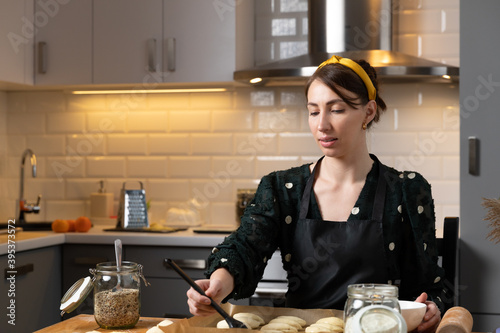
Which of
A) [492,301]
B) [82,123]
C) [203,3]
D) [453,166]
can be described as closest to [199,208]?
[82,123]

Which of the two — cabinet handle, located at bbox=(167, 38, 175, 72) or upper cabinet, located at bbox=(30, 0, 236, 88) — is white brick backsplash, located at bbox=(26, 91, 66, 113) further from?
cabinet handle, located at bbox=(167, 38, 175, 72)

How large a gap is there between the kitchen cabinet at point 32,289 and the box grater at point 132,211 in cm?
38

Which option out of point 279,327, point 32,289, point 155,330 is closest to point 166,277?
point 32,289

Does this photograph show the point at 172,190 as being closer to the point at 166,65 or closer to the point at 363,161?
the point at 166,65

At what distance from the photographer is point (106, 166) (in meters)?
3.94

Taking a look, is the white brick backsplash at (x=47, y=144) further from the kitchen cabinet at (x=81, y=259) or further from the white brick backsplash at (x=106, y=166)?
the kitchen cabinet at (x=81, y=259)

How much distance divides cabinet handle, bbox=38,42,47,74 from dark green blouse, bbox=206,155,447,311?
203 cm

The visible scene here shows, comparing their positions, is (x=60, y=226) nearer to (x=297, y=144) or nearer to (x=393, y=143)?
(x=297, y=144)

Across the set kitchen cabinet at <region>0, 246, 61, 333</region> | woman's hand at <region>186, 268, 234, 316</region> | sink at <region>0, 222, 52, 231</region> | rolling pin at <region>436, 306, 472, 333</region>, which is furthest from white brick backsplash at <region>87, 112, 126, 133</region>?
rolling pin at <region>436, 306, 472, 333</region>

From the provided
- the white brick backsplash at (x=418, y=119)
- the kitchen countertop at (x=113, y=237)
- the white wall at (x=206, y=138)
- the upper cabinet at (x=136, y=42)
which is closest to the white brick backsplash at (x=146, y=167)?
the white wall at (x=206, y=138)

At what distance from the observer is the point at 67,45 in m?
3.64

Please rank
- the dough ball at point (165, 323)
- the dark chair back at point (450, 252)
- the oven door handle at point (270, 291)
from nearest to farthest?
the dough ball at point (165, 323), the dark chair back at point (450, 252), the oven door handle at point (270, 291)

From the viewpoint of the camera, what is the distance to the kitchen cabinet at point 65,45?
3.62 meters

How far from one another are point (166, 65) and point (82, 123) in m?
0.76
